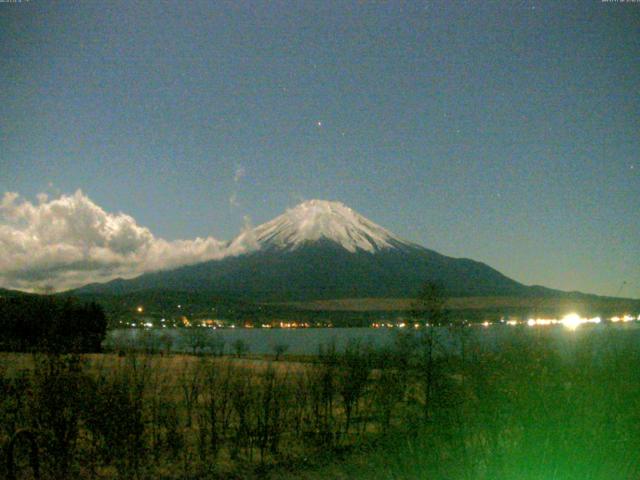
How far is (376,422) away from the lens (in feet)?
38.4

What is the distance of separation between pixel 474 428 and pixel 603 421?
981mm

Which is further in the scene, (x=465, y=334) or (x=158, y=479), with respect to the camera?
(x=465, y=334)

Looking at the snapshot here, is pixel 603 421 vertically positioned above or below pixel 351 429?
above

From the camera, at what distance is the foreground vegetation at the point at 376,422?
15.9 ft

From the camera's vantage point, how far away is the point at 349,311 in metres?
141

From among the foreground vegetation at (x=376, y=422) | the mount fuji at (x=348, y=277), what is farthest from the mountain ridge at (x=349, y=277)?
the foreground vegetation at (x=376, y=422)

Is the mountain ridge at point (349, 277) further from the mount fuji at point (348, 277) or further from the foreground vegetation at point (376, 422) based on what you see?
the foreground vegetation at point (376, 422)

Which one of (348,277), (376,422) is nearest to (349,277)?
(348,277)

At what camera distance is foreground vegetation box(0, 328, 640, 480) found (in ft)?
15.9

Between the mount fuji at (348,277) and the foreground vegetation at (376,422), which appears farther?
the mount fuji at (348,277)

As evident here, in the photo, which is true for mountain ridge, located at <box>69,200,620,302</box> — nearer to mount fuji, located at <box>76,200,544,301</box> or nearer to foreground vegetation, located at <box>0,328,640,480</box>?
mount fuji, located at <box>76,200,544,301</box>

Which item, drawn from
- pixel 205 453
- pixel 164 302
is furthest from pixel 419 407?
pixel 164 302

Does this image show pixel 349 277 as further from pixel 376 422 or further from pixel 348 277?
pixel 376 422

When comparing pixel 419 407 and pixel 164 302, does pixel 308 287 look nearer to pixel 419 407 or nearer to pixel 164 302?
pixel 164 302
